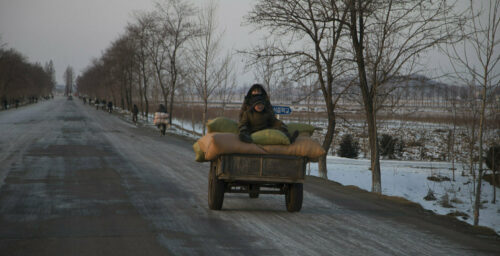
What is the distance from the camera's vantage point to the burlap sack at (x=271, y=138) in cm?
761

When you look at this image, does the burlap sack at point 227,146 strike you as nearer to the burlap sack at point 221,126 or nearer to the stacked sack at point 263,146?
the stacked sack at point 263,146

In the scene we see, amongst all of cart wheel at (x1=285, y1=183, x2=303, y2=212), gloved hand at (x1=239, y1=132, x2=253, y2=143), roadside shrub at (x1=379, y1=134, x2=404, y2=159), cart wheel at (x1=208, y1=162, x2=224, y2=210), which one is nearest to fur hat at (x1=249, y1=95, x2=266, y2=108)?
gloved hand at (x1=239, y1=132, x2=253, y2=143)

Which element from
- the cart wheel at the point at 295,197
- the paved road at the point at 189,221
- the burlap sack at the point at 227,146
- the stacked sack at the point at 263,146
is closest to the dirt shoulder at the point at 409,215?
the paved road at the point at 189,221

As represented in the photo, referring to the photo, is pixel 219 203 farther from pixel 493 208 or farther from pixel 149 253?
pixel 493 208

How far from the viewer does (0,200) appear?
8523 millimetres

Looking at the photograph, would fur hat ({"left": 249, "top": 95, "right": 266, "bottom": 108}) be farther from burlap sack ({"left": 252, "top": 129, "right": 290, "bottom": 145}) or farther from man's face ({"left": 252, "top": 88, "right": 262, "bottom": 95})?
burlap sack ({"left": 252, "top": 129, "right": 290, "bottom": 145})

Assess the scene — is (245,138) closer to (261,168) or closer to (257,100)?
(261,168)

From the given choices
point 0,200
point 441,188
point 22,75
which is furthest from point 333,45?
point 22,75

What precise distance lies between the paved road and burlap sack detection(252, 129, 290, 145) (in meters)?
1.28

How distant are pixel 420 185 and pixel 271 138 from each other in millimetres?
11904

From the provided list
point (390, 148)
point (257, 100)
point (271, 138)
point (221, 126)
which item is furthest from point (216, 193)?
point (390, 148)

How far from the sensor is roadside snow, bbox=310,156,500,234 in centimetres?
1422

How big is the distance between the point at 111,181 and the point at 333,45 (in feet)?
27.8

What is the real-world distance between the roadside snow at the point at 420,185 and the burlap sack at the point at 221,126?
719 cm
